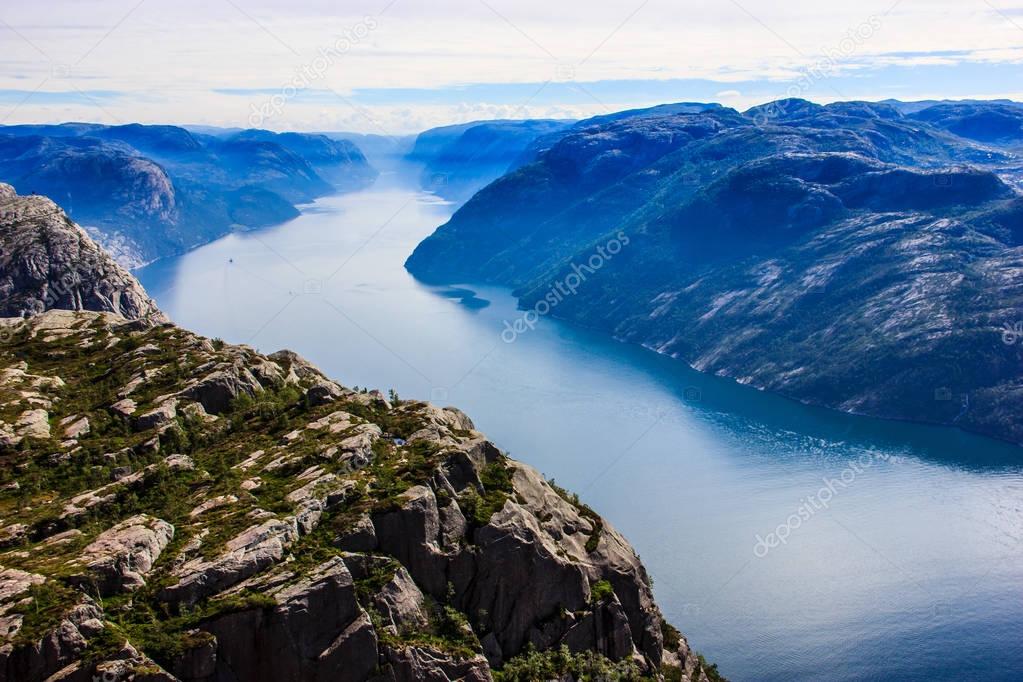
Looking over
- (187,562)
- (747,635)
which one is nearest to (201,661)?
(187,562)

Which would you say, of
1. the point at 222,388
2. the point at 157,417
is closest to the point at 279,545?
the point at 157,417

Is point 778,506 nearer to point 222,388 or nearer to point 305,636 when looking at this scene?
point 222,388

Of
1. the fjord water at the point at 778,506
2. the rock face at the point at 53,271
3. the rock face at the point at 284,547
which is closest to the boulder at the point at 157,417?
the rock face at the point at 284,547

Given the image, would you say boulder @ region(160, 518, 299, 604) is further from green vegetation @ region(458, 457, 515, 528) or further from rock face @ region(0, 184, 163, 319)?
rock face @ region(0, 184, 163, 319)

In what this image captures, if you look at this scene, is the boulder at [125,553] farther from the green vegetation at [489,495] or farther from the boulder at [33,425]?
the green vegetation at [489,495]

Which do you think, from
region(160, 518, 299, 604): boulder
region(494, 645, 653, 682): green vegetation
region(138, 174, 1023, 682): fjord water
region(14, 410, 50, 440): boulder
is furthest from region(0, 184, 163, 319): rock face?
region(138, 174, 1023, 682): fjord water

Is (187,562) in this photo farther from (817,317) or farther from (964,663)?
(817,317)
